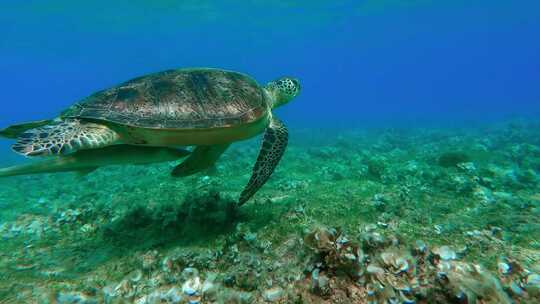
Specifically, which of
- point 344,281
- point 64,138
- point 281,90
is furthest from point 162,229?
point 281,90

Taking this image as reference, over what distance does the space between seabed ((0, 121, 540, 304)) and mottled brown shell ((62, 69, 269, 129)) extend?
4.38 ft

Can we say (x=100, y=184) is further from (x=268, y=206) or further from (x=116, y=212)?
(x=268, y=206)

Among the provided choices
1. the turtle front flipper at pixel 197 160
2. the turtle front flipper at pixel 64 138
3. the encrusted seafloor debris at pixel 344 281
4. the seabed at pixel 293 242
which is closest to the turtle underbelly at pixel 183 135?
the turtle front flipper at pixel 64 138

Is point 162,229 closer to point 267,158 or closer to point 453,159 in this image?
point 267,158

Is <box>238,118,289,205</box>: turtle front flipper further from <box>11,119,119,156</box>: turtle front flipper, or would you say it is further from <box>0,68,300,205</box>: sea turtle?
<box>11,119,119,156</box>: turtle front flipper

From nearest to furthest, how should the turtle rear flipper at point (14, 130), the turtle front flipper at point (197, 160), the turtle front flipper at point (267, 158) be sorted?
1. the turtle front flipper at point (267, 158)
2. the turtle rear flipper at point (14, 130)
3. the turtle front flipper at point (197, 160)

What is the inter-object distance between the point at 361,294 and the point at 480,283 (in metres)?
0.85

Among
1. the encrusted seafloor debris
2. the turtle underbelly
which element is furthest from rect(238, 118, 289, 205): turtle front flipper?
the encrusted seafloor debris

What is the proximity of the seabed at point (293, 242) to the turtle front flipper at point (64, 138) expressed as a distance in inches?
60.7

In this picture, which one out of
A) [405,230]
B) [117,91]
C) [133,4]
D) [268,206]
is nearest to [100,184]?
[117,91]

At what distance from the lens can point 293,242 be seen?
11.5 feet

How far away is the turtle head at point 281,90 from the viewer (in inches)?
276

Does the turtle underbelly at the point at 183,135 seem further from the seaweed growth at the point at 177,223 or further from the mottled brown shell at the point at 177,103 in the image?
the seaweed growth at the point at 177,223

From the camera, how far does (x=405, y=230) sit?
4020 millimetres
